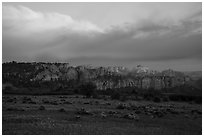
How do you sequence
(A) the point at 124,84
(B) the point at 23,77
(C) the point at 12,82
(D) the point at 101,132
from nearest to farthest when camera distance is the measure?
(D) the point at 101,132 < (C) the point at 12,82 < (B) the point at 23,77 < (A) the point at 124,84

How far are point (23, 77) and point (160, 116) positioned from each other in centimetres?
9527

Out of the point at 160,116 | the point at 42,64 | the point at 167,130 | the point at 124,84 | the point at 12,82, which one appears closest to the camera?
the point at 167,130

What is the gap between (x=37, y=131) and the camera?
1466cm

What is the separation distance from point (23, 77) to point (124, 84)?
42047 millimetres

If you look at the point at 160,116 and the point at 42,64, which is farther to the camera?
the point at 42,64

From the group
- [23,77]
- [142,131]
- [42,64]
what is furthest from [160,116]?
[42,64]

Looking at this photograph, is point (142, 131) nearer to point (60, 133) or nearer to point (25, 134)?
point (60, 133)

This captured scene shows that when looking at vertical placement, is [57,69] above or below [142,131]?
above

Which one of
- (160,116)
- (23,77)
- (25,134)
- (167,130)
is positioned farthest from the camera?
(23,77)

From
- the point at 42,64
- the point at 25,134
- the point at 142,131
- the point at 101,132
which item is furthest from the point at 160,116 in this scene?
the point at 42,64

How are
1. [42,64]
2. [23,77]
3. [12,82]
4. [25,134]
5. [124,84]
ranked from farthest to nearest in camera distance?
[42,64] → [124,84] → [23,77] → [12,82] → [25,134]

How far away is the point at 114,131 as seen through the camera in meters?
15.6

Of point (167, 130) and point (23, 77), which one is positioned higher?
point (23, 77)

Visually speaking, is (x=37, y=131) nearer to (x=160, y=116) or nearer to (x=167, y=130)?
(x=167, y=130)
